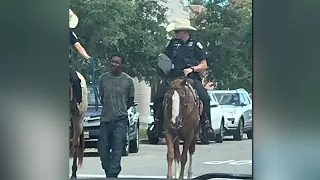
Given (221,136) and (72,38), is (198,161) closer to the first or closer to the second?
(221,136)

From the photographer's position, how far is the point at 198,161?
377cm

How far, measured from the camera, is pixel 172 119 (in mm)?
3816

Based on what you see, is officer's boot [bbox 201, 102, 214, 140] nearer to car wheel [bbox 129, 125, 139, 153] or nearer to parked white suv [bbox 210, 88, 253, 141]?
parked white suv [bbox 210, 88, 253, 141]

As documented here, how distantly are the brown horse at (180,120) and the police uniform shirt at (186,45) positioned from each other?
0.19 meters

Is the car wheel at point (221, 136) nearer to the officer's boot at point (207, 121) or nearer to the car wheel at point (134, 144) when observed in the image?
the officer's boot at point (207, 121)

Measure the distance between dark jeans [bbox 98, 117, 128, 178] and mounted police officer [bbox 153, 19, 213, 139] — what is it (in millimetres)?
289

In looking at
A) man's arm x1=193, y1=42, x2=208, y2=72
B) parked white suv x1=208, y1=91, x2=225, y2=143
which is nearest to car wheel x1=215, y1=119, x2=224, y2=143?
parked white suv x1=208, y1=91, x2=225, y2=143

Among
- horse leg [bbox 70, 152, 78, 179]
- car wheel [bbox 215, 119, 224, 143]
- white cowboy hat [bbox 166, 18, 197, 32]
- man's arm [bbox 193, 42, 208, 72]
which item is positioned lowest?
horse leg [bbox 70, 152, 78, 179]

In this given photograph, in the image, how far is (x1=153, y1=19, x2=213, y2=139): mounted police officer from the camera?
3.78m

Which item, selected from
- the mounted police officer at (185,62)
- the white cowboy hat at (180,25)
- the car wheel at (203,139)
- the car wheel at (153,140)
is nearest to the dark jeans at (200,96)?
the mounted police officer at (185,62)

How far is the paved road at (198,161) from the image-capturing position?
3.67 meters

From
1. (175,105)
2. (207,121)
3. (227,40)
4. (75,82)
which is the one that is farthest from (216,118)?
(75,82)

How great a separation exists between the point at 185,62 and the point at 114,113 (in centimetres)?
63
